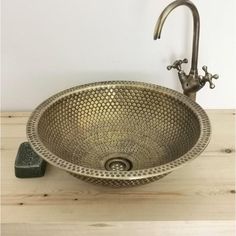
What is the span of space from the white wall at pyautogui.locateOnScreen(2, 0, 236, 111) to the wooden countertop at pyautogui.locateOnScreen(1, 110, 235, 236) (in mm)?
234

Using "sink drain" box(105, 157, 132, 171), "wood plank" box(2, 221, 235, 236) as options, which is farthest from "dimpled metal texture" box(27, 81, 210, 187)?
"wood plank" box(2, 221, 235, 236)

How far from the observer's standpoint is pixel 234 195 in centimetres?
77

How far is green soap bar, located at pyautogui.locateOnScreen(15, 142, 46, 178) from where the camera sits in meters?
0.82

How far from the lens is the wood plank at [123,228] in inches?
28.2

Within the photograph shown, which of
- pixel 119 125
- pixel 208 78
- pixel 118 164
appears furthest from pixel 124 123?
pixel 208 78

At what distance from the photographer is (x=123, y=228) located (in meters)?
0.72

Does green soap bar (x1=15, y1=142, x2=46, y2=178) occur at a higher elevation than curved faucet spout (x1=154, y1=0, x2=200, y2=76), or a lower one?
lower

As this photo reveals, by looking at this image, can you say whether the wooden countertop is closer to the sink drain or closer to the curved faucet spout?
the sink drain

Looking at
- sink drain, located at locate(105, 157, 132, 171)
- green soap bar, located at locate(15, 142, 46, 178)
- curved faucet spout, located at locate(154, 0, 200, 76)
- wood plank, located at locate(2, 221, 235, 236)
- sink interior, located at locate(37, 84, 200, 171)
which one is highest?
curved faucet spout, located at locate(154, 0, 200, 76)

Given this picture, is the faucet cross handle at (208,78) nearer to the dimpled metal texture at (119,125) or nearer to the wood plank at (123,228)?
the dimpled metal texture at (119,125)

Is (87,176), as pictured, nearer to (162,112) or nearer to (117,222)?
(117,222)

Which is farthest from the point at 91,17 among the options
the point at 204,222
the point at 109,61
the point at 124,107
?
the point at 204,222

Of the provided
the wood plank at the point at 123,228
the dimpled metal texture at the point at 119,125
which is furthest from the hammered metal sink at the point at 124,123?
the wood plank at the point at 123,228

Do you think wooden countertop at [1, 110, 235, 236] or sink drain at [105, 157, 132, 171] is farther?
sink drain at [105, 157, 132, 171]
